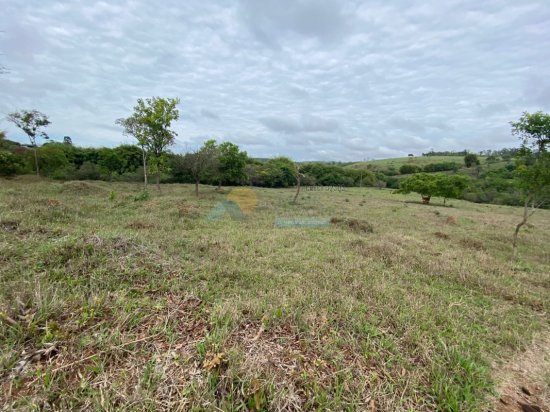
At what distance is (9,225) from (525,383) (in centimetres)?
1007

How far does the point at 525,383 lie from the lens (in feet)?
10.3

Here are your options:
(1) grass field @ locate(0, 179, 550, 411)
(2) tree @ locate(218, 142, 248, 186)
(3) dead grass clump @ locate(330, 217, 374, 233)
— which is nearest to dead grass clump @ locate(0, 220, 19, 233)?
(1) grass field @ locate(0, 179, 550, 411)

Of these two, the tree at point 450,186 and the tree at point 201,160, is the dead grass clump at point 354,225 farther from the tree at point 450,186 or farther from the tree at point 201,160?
the tree at point 450,186

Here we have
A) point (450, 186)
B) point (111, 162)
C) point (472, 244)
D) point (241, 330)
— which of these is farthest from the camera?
point (111, 162)

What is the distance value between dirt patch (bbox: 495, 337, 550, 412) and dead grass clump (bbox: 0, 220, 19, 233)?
9.14 m

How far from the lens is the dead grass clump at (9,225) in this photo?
5.89 metres

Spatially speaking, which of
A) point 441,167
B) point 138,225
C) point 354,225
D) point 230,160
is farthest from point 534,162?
point 441,167

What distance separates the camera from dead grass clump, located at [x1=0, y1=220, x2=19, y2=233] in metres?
5.89

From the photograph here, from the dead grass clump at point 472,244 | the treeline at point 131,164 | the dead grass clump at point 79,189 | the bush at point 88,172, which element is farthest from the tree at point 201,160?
the dead grass clump at point 472,244

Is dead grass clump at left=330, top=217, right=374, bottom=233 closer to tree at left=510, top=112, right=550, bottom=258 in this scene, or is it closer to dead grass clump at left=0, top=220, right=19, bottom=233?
tree at left=510, top=112, right=550, bottom=258

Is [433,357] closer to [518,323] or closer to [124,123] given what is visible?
[518,323]

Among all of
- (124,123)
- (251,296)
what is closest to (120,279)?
(251,296)

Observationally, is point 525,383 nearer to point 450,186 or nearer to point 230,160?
point 230,160

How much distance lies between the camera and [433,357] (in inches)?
123
